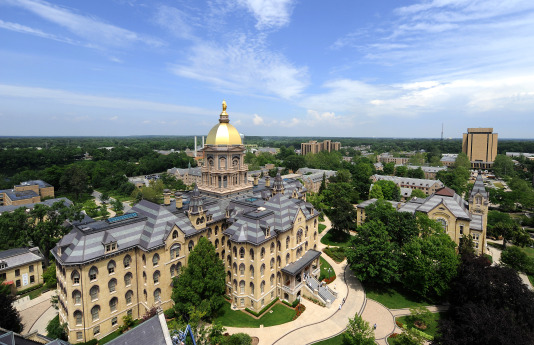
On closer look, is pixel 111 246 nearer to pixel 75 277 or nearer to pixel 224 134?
pixel 75 277

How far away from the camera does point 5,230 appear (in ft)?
162

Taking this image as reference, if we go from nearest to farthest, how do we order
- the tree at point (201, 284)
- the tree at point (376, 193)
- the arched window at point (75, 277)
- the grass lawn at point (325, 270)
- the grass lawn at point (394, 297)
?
the arched window at point (75, 277) < the tree at point (201, 284) < the grass lawn at point (394, 297) < the grass lawn at point (325, 270) < the tree at point (376, 193)

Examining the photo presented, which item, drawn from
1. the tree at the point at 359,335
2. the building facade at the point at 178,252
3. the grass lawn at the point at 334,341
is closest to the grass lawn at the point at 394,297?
the building facade at the point at 178,252

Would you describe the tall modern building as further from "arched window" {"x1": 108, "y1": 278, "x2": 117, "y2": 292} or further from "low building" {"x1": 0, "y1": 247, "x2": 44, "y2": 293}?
"low building" {"x1": 0, "y1": 247, "x2": 44, "y2": 293}

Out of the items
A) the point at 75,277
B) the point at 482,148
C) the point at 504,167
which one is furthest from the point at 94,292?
the point at 482,148

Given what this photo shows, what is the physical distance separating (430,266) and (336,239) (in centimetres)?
2850

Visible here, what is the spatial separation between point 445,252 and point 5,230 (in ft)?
256

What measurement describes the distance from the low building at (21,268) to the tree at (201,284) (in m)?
29.9

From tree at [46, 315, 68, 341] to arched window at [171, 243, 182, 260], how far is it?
1572 centimetres

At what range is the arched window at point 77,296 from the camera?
1276 inches

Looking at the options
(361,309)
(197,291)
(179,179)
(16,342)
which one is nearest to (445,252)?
A: (361,309)

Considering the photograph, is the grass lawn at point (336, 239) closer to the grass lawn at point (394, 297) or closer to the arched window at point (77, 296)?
the grass lawn at point (394, 297)

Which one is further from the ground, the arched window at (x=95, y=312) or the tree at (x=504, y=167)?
the tree at (x=504, y=167)

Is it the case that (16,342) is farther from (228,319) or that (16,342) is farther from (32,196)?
(32,196)
